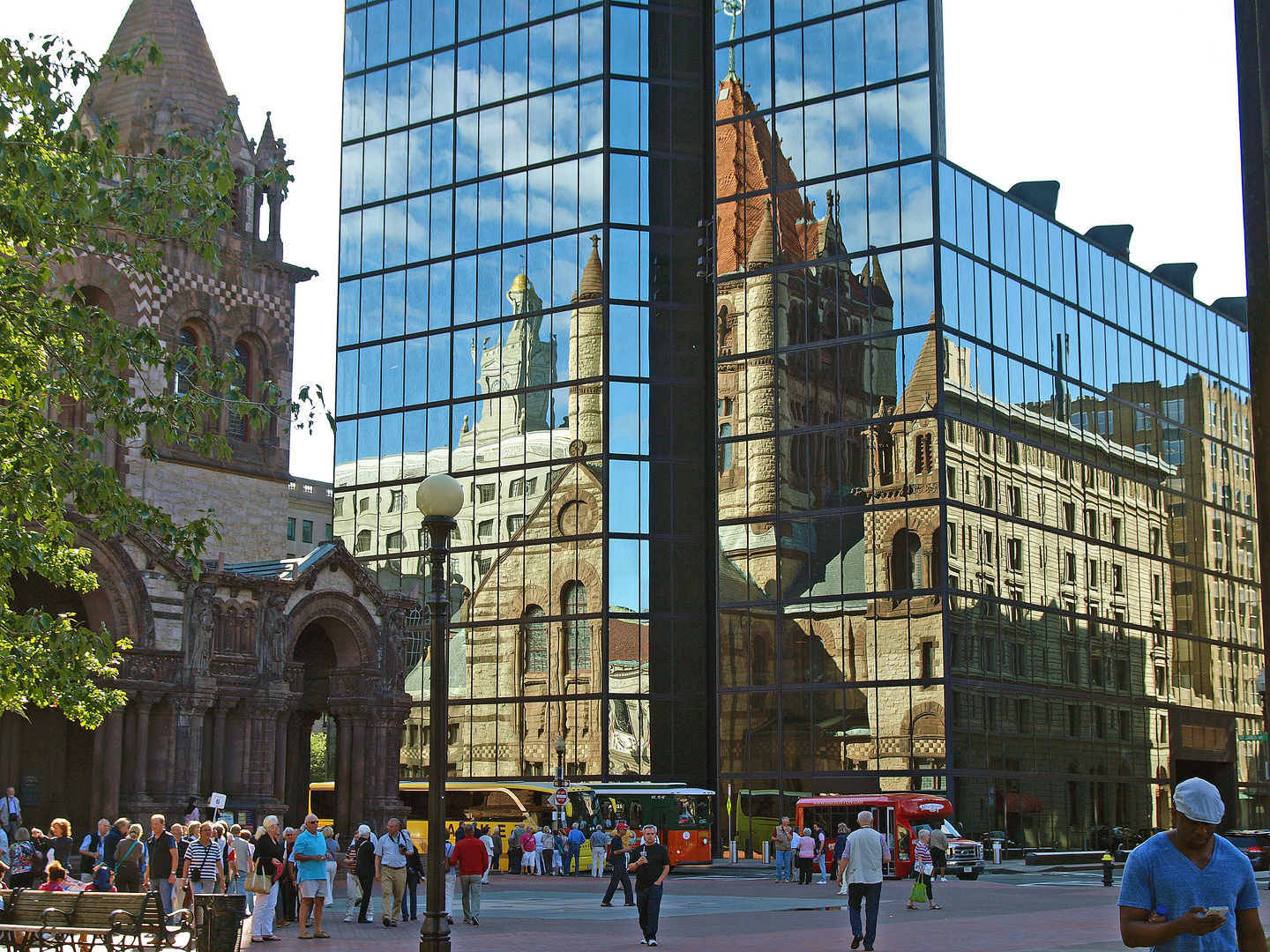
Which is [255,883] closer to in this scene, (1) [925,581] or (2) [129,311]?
(2) [129,311]

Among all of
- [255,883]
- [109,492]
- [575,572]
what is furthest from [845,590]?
[109,492]

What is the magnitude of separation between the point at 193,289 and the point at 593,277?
19.1 meters

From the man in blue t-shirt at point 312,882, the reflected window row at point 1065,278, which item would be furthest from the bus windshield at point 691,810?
the man in blue t-shirt at point 312,882

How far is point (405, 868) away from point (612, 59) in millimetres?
46052

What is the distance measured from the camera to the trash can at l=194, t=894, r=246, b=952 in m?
16.8

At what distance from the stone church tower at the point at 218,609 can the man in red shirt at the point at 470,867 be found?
21.5 ft

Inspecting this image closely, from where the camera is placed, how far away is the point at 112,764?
35.1 m

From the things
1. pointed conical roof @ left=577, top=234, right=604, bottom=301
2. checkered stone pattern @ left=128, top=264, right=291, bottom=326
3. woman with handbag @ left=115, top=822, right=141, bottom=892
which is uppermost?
pointed conical roof @ left=577, top=234, right=604, bottom=301

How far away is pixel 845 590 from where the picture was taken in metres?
58.8

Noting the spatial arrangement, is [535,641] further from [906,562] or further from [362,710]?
[362,710]

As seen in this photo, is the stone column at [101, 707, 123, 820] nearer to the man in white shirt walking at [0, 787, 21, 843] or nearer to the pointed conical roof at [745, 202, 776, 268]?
the man in white shirt walking at [0, 787, 21, 843]

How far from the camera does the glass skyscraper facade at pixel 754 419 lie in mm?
57844

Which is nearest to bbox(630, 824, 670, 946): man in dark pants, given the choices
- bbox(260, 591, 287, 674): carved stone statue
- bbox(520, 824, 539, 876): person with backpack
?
bbox(260, 591, 287, 674): carved stone statue

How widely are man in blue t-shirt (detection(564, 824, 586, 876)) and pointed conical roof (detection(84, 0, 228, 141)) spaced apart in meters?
24.9
